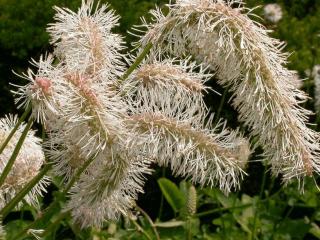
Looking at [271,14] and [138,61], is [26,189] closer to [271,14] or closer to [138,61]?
[138,61]

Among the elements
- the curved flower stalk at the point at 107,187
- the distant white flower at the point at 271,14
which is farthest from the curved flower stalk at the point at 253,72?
the distant white flower at the point at 271,14

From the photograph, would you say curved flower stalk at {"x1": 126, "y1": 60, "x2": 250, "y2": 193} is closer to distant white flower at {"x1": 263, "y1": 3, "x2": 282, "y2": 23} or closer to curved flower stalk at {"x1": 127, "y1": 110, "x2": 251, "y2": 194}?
curved flower stalk at {"x1": 127, "y1": 110, "x2": 251, "y2": 194}

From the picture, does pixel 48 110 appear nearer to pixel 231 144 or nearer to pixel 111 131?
pixel 111 131

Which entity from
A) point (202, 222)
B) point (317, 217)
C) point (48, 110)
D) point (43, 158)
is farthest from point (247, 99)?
point (202, 222)

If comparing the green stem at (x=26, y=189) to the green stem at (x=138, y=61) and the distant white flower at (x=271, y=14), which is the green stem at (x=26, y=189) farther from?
the distant white flower at (x=271, y=14)

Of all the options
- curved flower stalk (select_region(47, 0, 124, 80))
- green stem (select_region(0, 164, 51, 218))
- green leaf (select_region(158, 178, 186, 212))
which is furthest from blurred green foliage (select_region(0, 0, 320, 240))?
green stem (select_region(0, 164, 51, 218))
